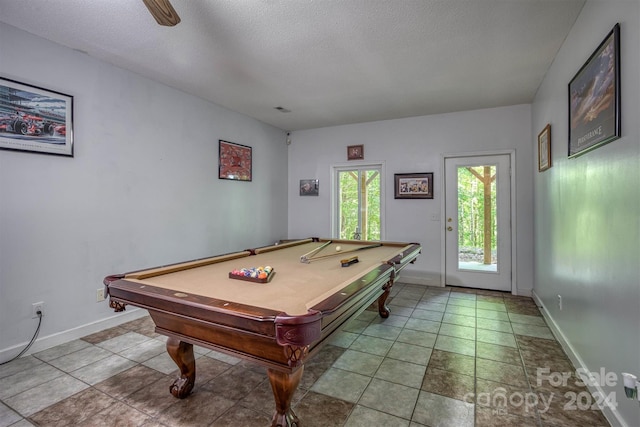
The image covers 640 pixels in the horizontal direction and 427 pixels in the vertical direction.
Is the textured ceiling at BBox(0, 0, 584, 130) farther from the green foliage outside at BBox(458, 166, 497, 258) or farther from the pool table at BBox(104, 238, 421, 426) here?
the pool table at BBox(104, 238, 421, 426)

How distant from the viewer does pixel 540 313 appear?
330 cm

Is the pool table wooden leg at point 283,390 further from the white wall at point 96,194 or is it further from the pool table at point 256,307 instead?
the white wall at point 96,194

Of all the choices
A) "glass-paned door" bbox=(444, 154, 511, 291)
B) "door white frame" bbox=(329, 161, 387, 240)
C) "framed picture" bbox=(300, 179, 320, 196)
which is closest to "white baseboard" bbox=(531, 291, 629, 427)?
"glass-paned door" bbox=(444, 154, 511, 291)

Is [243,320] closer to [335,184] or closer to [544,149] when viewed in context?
[544,149]

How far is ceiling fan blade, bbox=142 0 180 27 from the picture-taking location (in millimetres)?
1447

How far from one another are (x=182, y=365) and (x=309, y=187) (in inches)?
151

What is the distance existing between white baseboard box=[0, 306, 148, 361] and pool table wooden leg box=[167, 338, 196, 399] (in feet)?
4.85

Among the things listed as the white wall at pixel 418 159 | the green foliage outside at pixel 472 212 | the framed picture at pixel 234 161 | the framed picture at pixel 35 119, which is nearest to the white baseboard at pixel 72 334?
the framed picture at pixel 35 119

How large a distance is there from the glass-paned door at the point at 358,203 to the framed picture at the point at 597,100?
2.89m

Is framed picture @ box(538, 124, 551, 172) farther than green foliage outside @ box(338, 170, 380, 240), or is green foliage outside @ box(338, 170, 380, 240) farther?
green foliage outside @ box(338, 170, 380, 240)

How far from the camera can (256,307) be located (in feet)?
4.19

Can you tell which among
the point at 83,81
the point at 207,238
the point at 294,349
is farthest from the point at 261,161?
the point at 294,349

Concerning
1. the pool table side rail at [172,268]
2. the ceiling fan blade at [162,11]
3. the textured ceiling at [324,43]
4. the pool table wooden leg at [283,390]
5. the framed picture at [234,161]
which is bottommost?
the pool table wooden leg at [283,390]

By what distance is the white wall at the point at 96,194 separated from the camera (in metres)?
2.36
